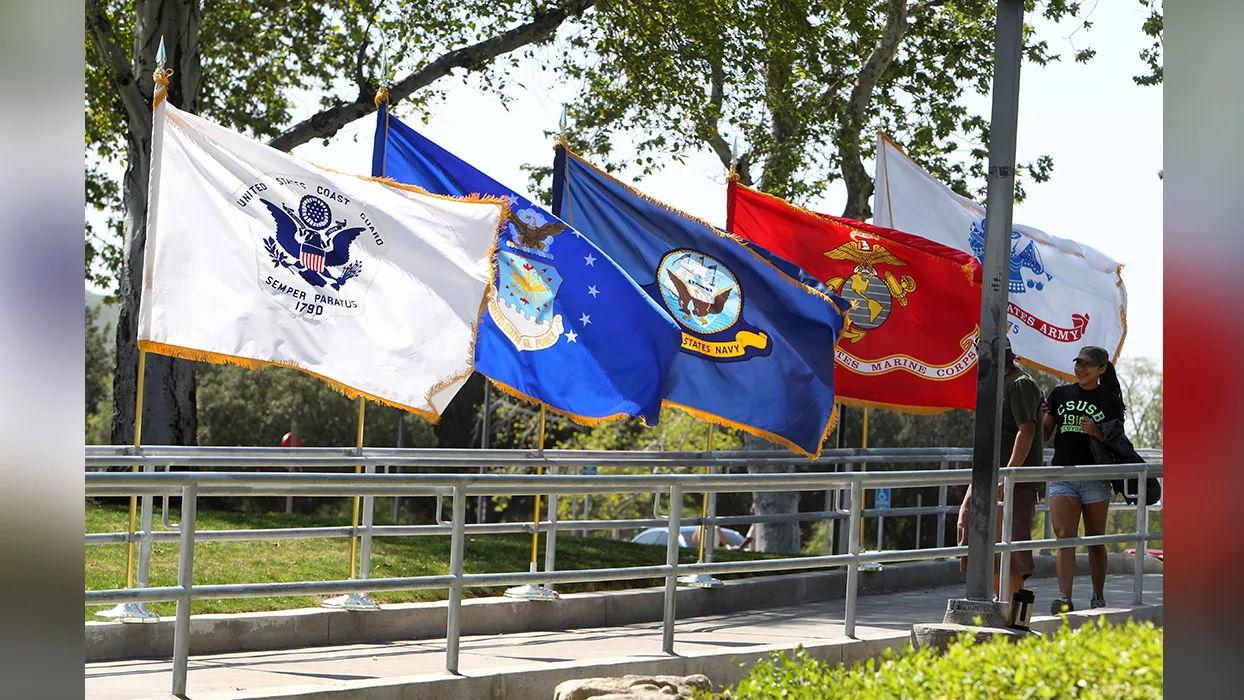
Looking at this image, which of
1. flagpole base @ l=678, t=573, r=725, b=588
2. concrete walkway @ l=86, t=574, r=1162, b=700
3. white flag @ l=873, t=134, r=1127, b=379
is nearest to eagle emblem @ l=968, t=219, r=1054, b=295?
white flag @ l=873, t=134, r=1127, b=379

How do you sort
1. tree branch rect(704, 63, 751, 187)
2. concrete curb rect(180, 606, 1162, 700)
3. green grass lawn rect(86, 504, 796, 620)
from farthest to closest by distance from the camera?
tree branch rect(704, 63, 751, 187)
green grass lawn rect(86, 504, 796, 620)
concrete curb rect(180, 606, 1162, 700)

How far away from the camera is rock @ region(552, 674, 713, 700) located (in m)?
6.67

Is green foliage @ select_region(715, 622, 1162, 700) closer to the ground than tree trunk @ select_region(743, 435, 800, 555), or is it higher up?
higher up

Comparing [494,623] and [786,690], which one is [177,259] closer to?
[494,623]

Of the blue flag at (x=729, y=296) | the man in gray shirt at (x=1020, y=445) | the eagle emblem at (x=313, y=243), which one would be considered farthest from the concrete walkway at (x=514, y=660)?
the eagle emblem at (x=313, y=243)

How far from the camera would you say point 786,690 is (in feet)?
19.4

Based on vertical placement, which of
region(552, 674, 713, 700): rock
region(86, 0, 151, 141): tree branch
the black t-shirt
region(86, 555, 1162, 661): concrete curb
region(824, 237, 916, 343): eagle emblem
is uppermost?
region(86, 0, 151, 141): tree branch

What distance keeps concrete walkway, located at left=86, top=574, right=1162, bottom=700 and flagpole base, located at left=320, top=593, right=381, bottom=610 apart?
302 mm

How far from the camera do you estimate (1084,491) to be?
402 inches

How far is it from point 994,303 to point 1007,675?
2.85 m

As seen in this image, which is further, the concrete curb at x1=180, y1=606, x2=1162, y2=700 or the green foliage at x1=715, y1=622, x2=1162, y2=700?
the concrete curb at x1=180, y1=606, x2=1162, y2=700

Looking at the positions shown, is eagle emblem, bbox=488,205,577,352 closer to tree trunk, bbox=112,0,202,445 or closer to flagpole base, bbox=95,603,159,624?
flagpole base, bbox=95,603,159,624
